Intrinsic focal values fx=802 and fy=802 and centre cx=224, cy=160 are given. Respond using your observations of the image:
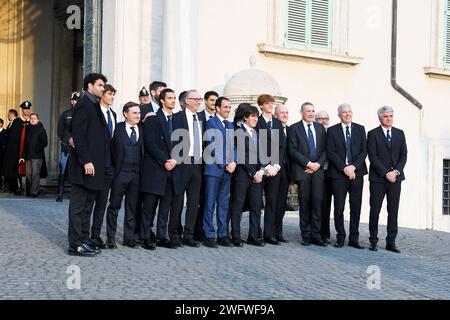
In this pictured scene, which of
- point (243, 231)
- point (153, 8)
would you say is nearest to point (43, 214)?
point (243, 231)

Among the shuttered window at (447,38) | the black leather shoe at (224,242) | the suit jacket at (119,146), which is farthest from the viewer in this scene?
the shuttered window at (447,38)

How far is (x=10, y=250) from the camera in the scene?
27.3ft

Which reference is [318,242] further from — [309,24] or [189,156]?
[309,24]

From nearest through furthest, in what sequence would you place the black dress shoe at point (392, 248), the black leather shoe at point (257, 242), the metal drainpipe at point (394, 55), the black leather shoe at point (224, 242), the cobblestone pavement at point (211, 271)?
the cobblestone pavement at point (211, 271), the black leather shoe at point (224, 242), the black leather shoe at point (257, 242), the black dress shoe at point (392, 248), the metal drainpipe at point (394, 55)

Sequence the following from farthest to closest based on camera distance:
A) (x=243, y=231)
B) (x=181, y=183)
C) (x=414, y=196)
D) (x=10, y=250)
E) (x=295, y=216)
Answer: (x=414, y=196), (x=295, y=216), (x=243, y=231), (x=181, y=183), (x=10, y=250)

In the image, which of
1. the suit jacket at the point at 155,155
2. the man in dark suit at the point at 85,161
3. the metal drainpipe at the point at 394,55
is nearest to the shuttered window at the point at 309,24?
the metal drainpipe at the point at 394,55

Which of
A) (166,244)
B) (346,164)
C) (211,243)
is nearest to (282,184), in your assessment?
(346,164)

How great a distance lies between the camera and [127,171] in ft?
28.9

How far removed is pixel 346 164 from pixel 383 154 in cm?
49

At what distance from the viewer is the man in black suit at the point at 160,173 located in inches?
348

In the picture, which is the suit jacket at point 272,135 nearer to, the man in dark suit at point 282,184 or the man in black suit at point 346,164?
the man in dark suit at point 282,184

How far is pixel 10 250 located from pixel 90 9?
7.13 metres

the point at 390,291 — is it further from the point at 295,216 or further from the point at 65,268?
the point at 295,216

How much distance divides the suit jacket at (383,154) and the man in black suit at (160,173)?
2641 millimetres
